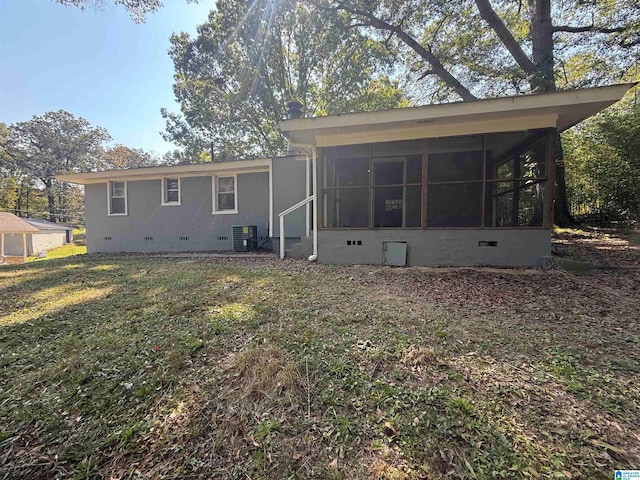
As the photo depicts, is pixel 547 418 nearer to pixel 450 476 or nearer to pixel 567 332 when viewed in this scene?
pixel 450 476

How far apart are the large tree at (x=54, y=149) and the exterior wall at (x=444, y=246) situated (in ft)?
115

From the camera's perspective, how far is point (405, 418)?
160cm

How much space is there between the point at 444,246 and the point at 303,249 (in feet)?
10.2

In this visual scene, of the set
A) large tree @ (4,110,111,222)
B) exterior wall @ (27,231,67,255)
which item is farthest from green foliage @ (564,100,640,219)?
large tree @ (4,110,111,222)

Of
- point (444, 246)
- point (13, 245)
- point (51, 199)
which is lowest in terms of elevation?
point (13, 245)

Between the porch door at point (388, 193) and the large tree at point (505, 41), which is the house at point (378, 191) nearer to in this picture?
the porch door at point (388, 193)

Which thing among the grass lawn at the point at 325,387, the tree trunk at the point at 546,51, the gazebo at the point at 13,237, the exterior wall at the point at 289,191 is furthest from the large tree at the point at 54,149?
the tree trunk at the point at 546,51

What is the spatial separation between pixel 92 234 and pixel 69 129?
99.6ft

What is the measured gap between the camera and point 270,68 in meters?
14.4

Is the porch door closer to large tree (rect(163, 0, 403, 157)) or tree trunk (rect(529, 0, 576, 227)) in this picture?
tree trunk (rect(529, 0, 576, 227))

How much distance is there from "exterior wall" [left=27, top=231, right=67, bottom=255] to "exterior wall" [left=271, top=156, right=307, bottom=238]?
2294 centimetres

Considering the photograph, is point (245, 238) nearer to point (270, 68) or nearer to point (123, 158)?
point (270, 68)

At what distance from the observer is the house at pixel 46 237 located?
2071 cm

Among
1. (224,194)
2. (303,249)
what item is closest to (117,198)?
(224,194)
